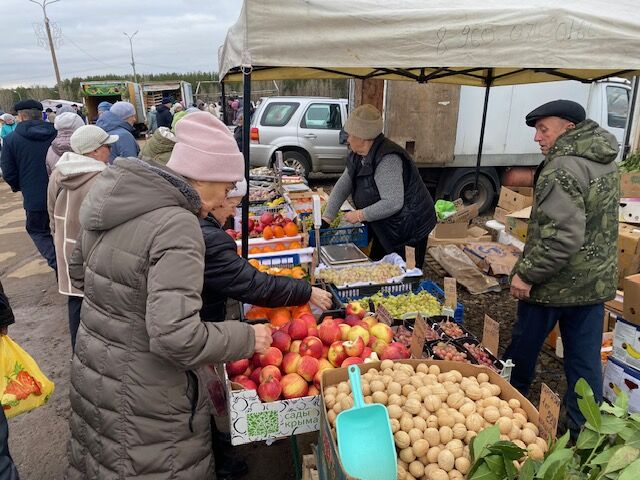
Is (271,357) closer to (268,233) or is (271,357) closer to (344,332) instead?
(344,332)

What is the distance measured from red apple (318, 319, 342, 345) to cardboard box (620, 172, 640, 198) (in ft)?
11.9

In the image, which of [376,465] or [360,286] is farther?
[360,286]

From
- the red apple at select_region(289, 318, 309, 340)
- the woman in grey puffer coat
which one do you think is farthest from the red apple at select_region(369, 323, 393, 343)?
the woman in grey puffer coat

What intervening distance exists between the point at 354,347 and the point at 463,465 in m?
0.74

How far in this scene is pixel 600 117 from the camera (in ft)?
26.8

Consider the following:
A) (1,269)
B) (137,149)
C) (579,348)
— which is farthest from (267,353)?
(1,269)

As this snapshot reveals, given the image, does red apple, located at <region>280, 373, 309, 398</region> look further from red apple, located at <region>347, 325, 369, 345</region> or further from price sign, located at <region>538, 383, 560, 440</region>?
price sign, located at <region>538, 383, 560, 440</region>

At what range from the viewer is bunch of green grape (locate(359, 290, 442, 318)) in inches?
109

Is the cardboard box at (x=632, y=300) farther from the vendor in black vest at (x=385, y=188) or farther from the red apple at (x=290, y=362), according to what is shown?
the red apple at (x=290, y=362)

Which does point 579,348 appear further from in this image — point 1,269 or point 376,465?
point 1,269

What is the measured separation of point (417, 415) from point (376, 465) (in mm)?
237

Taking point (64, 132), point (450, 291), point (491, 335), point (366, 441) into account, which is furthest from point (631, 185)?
point (64, 132)

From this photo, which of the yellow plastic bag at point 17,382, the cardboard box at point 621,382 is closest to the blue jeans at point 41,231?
the yellow plastic bag at point 17,382

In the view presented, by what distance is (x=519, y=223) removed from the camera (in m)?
5.49
